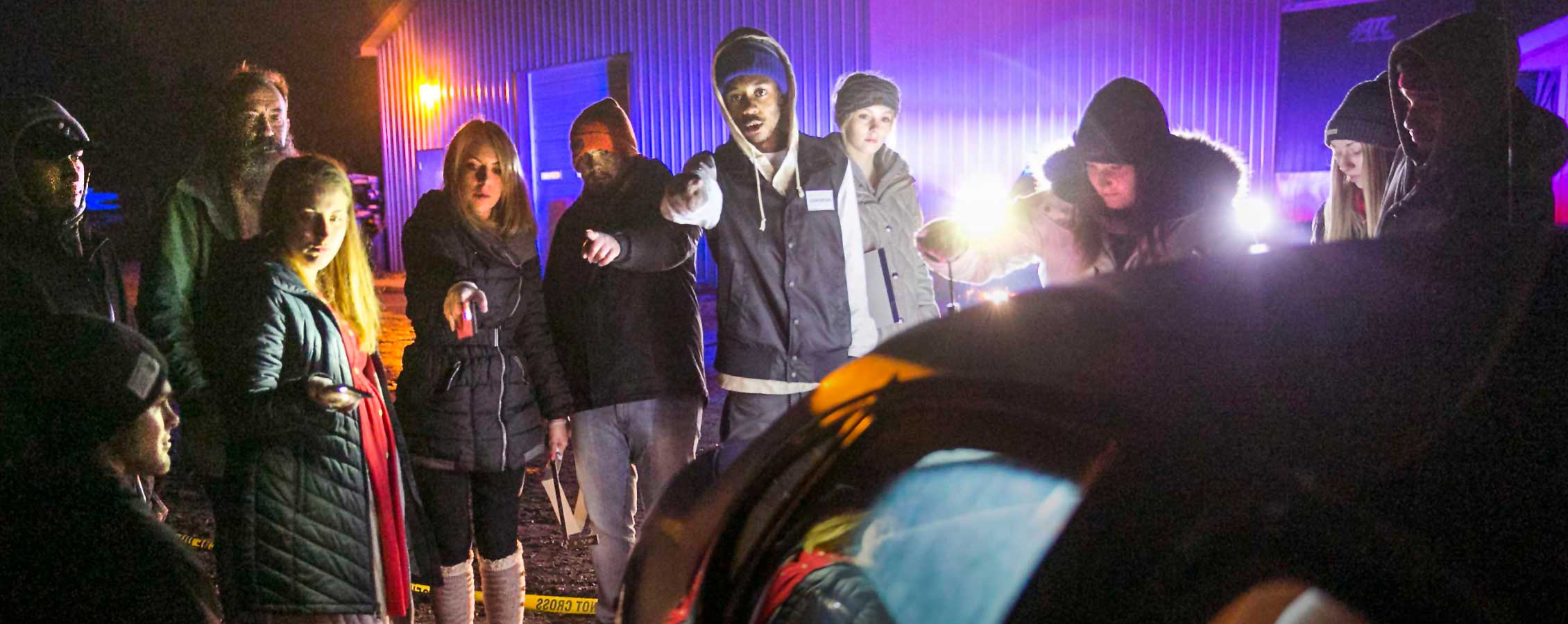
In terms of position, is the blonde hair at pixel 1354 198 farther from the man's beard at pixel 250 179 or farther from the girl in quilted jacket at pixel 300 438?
the man's beard at pixel 250 179

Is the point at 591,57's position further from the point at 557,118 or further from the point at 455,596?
the point at 455,596

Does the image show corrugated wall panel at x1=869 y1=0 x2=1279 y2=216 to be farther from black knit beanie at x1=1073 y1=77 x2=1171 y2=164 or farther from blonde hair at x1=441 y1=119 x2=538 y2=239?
blonde hair at x1=441 y1=119 x2=538 y2=239

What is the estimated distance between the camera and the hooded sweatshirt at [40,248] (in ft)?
9.89

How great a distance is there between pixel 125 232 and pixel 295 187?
42.6m

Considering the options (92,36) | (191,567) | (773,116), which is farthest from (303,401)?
(92,36)

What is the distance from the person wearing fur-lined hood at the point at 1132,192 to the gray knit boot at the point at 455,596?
1.93 m

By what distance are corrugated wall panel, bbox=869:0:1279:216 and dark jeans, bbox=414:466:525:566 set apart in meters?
9.12

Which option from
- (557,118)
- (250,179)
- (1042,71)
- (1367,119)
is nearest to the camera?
(250,179)

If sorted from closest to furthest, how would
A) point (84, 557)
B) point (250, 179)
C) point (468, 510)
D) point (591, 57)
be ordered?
point (84, 557), point (250, 179), point (468, 510), point (591, 57)

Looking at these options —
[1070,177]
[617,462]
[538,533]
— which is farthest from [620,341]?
[538,533]

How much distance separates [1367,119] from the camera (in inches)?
157

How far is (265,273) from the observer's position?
2787mm

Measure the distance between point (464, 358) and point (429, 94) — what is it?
20.0m

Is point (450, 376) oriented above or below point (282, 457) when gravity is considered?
above
